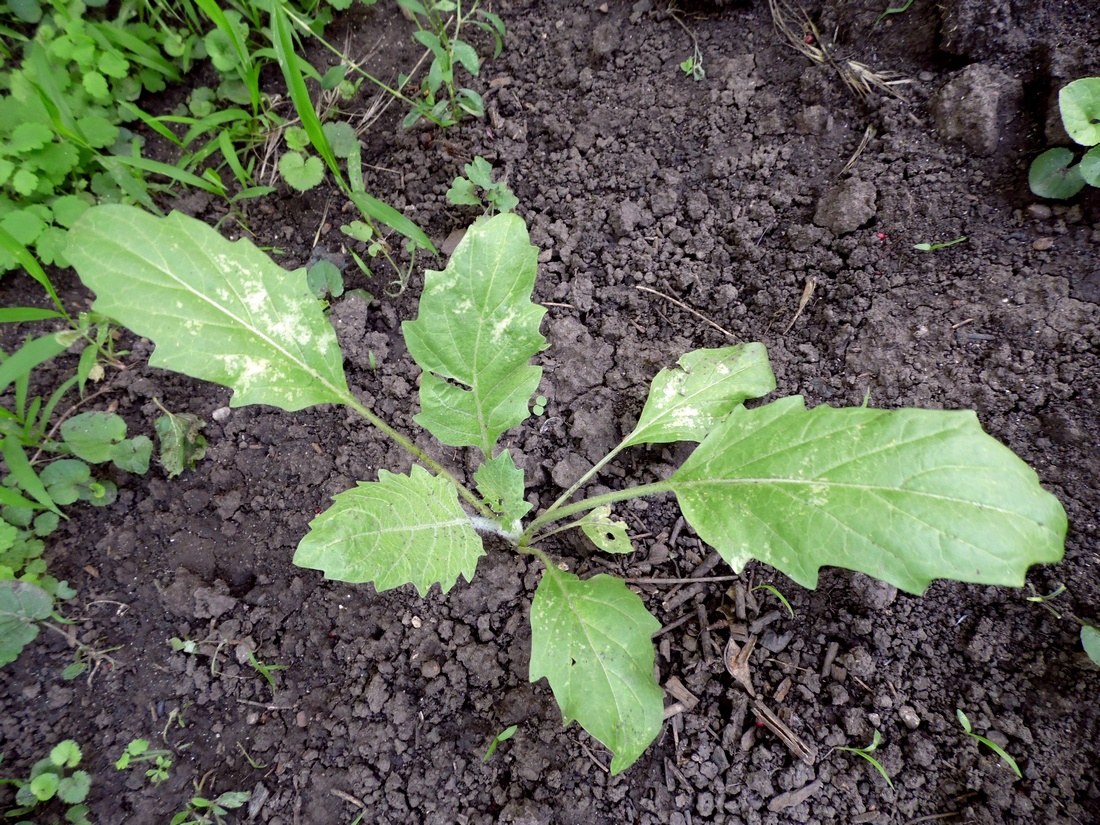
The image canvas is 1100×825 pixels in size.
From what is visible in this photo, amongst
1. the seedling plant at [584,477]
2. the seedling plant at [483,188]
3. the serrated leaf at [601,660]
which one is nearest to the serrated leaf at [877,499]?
the seedling plant at [584,477]

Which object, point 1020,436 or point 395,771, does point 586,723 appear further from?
point 1020,436

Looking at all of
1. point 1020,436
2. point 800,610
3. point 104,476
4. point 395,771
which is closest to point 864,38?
point 1020,436

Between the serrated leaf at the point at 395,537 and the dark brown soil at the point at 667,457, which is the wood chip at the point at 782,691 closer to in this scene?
the dark brown soil at the point at 667,457

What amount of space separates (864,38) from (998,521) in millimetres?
1822

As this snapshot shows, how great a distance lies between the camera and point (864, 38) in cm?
217

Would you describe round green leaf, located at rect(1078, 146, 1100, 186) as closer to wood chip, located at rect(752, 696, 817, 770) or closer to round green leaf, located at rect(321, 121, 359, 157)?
wood chip, located at rect(752, 696, 817, 770)

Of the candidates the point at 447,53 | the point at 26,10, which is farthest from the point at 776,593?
the point at 26,10

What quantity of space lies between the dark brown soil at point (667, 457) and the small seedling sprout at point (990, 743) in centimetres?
2

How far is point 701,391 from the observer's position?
6.05 feet

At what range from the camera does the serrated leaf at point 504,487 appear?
1710 millimetres

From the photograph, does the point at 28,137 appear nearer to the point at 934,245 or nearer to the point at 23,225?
the point at 23,225

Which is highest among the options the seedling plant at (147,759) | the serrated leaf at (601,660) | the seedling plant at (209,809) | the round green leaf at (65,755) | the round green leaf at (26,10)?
the round green leaf at (26,10)

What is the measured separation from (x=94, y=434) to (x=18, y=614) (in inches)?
23.1

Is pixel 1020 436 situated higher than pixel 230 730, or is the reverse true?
pixel 1020 436
